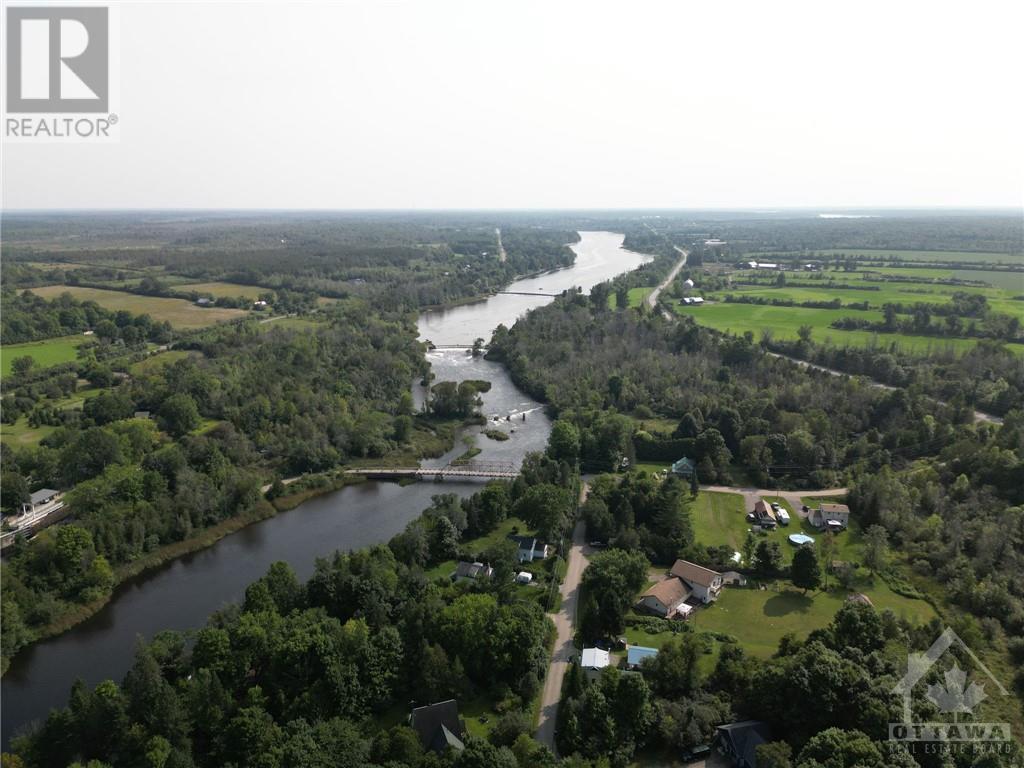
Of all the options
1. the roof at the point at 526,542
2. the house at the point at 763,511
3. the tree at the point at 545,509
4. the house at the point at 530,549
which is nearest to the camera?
the house at the point at 530,549

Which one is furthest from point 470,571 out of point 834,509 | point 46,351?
point 46,351

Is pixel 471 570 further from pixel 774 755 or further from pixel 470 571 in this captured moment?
pixel 774 755

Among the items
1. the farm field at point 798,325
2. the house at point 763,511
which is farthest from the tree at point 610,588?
the farm field at point 798,325

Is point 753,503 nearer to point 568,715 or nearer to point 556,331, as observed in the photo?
point 568,715

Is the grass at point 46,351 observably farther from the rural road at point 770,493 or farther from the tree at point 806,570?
the tree at point 806,570

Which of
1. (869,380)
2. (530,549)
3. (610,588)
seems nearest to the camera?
(610,588)

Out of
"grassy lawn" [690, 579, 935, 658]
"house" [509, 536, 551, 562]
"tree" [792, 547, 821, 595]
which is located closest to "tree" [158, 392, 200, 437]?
"house" [509, 536, 551, 562]

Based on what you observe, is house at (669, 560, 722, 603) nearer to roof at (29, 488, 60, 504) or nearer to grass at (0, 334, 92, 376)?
roof at (29, 488, 60, 504)
